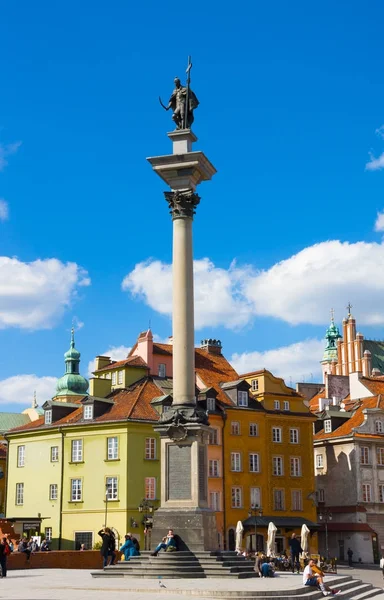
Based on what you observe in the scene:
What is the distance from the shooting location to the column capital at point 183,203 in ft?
117

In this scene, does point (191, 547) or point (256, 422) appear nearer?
point (191, 547)

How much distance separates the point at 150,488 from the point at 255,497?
32.4 ft

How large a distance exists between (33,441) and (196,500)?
3970 cm

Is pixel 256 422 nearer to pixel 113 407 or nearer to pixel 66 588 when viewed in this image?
pixel 113 407

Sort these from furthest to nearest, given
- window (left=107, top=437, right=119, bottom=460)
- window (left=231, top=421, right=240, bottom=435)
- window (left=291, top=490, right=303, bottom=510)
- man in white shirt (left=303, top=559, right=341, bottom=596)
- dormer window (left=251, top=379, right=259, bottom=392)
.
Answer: dormer window (left=251, top=379, right=259, bottom=392)
window (left=291, top=490, right=303, bottom=510)
window (left=231, top=421, right=240, bottom=435)
window (left=107, top=437, right=119, bottom=460)
man in white shirt (left=303, top=559, right=341, bottom=596)

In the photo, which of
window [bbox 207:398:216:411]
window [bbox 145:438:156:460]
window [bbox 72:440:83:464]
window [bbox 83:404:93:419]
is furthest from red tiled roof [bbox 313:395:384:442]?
window [bbox 72:440:83:464]

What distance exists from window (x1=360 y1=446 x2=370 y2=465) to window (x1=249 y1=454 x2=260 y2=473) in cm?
1022

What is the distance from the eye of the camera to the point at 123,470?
6284cm

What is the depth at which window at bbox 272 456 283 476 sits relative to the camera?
7125cm

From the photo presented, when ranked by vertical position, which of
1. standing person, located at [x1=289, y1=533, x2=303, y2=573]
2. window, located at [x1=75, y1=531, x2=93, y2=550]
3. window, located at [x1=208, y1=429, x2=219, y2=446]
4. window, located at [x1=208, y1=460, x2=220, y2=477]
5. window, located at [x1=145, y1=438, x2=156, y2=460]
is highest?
window, located at [x1=208, y1=429, x2=219, y2=446]

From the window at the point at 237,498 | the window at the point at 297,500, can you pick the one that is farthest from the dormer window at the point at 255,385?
the window at the point at 237,498

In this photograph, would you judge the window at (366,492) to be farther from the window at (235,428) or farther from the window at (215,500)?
the window at (215,500)

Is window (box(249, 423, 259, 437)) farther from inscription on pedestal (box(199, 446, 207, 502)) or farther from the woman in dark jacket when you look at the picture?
inscription on pedestal (box(199, 446, 207, 502))

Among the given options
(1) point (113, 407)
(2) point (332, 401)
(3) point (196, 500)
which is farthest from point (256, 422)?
(3) point (196, 500)
